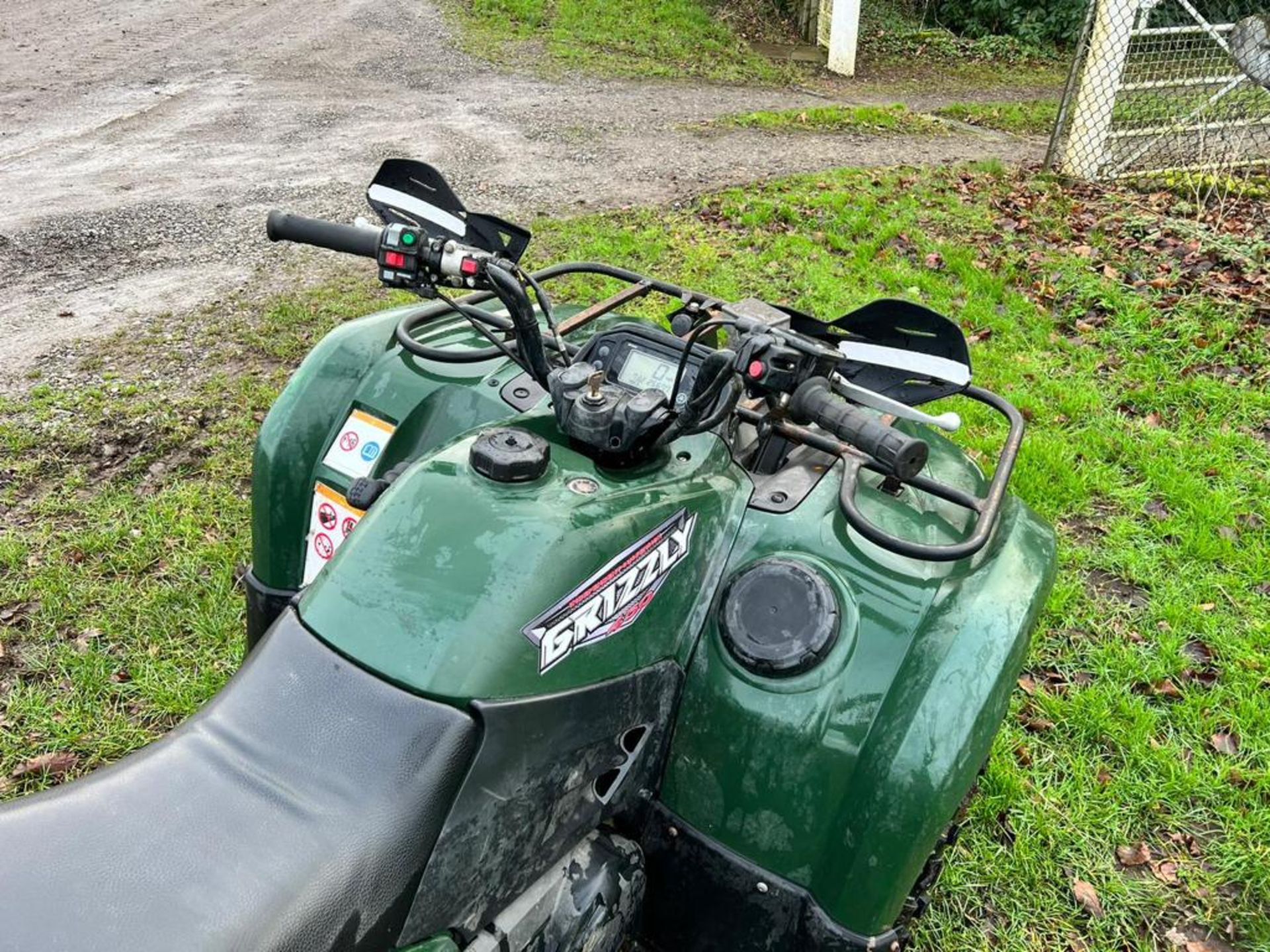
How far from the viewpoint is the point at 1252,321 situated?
210 inches

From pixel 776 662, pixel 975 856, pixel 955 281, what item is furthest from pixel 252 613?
pixel 955 281

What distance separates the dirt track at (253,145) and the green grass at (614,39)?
0.61m

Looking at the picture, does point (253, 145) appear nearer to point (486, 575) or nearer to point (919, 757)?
point (486, 575)

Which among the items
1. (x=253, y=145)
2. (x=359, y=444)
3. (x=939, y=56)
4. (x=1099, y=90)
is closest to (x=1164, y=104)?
(x=1099, y=90)

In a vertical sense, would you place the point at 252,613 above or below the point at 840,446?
below

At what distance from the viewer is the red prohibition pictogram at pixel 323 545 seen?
7.93 ft

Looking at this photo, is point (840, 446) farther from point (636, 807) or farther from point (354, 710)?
point (354, 710)

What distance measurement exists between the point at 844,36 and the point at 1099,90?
496cm

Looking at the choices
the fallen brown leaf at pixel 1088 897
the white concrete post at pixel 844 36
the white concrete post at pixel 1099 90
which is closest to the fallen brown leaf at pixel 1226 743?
the fallen brown leaf at pixel 1088 897

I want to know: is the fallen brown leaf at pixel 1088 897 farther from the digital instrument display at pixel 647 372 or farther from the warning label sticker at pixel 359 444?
the warning label sticker at pixel 359 444

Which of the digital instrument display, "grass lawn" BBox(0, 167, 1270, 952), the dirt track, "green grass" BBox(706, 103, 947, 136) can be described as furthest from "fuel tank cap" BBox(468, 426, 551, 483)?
"green grass" BBox(706, 103, 947, 136)

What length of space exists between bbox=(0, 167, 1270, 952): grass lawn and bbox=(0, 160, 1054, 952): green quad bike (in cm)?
101

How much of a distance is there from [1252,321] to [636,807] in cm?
498

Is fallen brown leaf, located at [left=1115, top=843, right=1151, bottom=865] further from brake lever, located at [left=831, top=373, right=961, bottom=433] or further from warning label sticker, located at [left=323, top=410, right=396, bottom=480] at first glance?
warning label sticker, located at [left=323, top=410, right=396, bottom=480]
